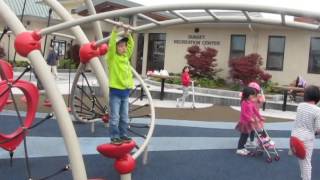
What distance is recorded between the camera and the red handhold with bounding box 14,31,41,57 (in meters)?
4.35

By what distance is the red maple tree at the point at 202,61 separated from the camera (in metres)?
19.0

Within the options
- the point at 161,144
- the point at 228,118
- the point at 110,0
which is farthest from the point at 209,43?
the point at 161,144

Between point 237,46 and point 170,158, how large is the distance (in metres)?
14.0

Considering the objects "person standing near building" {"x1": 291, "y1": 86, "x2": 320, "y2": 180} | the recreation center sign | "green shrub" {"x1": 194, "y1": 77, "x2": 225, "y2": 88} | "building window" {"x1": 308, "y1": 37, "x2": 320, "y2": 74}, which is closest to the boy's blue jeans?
"person standing near building" {"x1": 291, "y1": 86, "x2": 320, "y2": 180}

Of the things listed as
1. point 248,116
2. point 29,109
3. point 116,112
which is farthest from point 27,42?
point 248,116

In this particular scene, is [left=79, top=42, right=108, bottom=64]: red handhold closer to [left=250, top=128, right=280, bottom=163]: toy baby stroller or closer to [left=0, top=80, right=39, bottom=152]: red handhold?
[left=0, top=80, right=39, bottom=152]: red handhold

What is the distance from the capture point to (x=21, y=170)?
18.3 ft

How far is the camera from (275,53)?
19031 mm

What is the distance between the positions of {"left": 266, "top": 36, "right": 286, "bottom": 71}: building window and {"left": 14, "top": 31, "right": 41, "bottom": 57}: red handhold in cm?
1591

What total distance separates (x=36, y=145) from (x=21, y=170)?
1.49 metres

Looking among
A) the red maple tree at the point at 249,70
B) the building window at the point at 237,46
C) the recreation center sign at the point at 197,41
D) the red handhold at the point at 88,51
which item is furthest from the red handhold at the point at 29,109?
the recreation center sign at the point at 197,41

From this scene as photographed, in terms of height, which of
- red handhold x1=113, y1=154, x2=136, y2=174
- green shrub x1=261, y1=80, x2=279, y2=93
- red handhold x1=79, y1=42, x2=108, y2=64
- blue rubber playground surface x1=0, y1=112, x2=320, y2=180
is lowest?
blue rubber playground surface x1=0, y1=112, x2=320, y2=180

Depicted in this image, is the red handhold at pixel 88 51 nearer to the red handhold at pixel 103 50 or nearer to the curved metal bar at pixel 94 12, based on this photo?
the red handhold at pixel 103 50

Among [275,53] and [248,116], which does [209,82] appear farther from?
[248,116]
